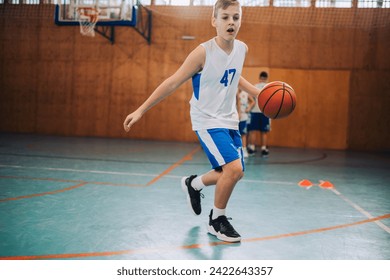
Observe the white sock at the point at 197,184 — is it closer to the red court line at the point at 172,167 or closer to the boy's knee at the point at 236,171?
the boy's knee at the point at 236,171

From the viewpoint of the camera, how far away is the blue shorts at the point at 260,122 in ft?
26.8

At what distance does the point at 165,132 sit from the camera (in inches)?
456

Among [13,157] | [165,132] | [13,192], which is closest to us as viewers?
[13,192]

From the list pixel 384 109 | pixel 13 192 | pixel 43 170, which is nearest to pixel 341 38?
pixel 384 109

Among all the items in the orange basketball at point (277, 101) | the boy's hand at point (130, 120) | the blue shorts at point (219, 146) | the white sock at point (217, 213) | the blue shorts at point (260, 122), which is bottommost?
the white sock at point (217, 213)

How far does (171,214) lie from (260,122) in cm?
529

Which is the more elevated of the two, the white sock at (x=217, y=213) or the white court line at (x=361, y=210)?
the white sock at (x=217, y=213)

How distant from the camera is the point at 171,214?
3.32m

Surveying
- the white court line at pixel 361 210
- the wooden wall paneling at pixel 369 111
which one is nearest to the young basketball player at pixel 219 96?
the white court line at pixel 361 210

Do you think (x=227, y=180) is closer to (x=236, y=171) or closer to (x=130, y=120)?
(x=236, y=171)

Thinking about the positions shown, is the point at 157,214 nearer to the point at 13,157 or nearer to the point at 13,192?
the point at 13,192

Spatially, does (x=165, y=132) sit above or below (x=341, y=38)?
below
